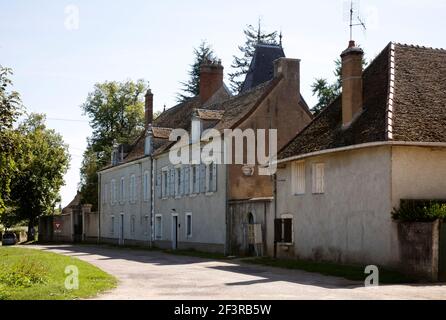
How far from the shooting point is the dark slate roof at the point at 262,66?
4709 cm

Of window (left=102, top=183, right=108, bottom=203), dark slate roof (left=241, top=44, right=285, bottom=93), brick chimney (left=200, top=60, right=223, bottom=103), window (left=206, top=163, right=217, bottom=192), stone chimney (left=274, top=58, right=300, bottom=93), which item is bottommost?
window (left=102, top=183, right=108, bottom=203)

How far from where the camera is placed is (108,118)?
6925cm

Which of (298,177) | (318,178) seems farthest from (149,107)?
(318,178)

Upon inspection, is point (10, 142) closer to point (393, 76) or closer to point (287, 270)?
point (287, 270)

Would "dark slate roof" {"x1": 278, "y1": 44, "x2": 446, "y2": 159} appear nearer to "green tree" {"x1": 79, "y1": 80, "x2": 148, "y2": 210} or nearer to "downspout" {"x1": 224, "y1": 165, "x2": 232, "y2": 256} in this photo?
"downspout" {"x1": 224, "y1": 165, "x2": 232, "y2": 256}

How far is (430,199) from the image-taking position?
Result: 2198cm

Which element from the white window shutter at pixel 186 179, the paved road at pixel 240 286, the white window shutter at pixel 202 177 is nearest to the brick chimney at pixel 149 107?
the white window shutter at pixel 186 179

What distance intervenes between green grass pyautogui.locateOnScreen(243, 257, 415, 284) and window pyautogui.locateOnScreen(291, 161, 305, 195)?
2.94 m

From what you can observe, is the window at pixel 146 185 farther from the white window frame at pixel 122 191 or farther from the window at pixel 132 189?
the white window frame at pixel 122 191

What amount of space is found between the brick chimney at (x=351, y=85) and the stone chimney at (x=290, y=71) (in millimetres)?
9585

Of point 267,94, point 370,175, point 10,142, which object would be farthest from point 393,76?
point 10,142

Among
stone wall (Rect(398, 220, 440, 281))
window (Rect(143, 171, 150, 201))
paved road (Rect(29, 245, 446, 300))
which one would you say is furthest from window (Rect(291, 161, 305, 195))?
window (Rect(143, 171, 150, 201))

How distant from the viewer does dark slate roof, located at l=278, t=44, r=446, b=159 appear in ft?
72.5
